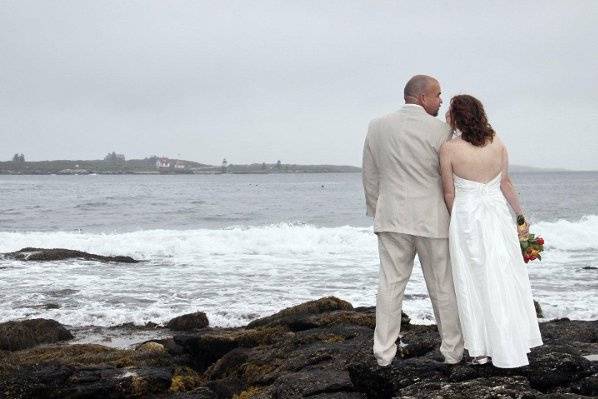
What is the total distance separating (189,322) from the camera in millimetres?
11539

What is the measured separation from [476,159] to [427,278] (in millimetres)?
938

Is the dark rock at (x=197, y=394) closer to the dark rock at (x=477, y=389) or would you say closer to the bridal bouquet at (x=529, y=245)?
the dark rock at (x=477, y=389)

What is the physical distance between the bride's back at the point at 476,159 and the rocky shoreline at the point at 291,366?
1.33m

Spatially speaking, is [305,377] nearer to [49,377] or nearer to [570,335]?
[49,377]

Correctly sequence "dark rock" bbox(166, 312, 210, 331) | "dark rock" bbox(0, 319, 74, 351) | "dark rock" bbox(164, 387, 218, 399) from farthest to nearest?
"dark rock" bbox(166, 312, 210, 331) → "dark rock" bbox(0, 319, 74, 351) → "dark rock" bbox(164, 387, 218, 399)

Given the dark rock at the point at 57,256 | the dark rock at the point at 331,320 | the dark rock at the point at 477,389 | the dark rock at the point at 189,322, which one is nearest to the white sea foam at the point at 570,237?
the dark rock at the point at 57,256

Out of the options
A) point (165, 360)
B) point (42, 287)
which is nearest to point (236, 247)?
point (42, 287)

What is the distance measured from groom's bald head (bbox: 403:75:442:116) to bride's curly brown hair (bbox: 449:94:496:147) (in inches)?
6.5

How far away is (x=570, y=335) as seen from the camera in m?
7.99

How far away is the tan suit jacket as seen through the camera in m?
4.88

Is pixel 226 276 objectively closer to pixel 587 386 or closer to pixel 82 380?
pixel 82 380

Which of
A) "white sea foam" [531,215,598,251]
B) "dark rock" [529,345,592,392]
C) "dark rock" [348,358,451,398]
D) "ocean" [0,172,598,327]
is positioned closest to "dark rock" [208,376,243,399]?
"dark rock" [348,358,451,398]

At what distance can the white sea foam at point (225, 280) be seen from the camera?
13.1 metres

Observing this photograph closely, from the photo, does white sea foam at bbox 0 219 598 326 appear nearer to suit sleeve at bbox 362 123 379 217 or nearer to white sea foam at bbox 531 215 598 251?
white sea foam at bbox 531 215 598 251
